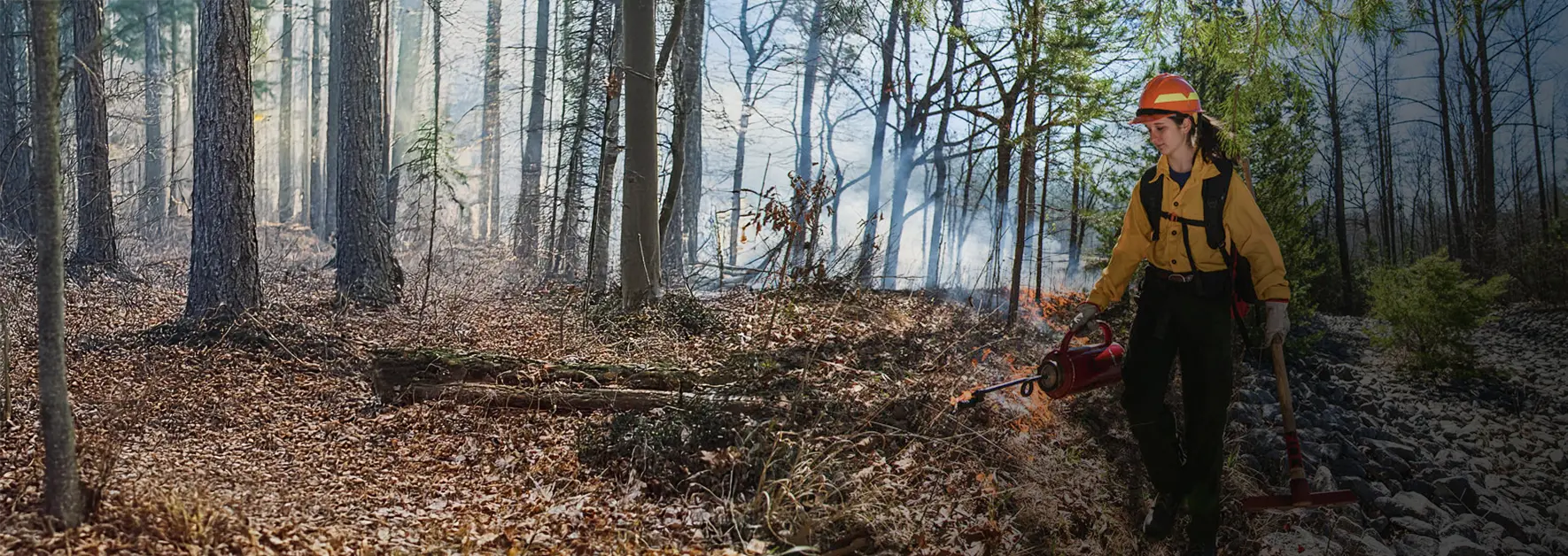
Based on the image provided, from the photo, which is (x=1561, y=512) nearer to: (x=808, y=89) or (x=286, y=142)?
(x=808, y=89)

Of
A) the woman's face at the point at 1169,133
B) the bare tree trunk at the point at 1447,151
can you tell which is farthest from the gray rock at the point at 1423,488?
the bare tree trunk at the point at 1447,151

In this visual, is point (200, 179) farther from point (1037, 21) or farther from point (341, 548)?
Answer: point (1037, 21)

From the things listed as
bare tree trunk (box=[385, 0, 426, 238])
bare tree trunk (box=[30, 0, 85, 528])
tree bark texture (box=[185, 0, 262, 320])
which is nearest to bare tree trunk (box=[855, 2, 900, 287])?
tree bark texture (box=[185, 0, 262, 320])

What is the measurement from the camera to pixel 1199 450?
13.0ft

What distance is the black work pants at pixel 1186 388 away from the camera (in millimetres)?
3826

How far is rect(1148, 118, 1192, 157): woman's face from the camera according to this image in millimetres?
3818

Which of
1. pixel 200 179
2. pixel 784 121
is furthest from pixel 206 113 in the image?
pixel 784 121

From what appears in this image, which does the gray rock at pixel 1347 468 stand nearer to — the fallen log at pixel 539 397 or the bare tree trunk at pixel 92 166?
the fallen log at pixel 539 397

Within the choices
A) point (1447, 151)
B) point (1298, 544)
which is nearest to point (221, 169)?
point (1298, 544)

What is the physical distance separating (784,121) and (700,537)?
842 inches

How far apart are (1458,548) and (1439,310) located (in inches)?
174

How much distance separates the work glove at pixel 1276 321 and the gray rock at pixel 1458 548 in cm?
198

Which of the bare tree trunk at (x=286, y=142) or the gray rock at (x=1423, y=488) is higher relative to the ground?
the bare tree trunk at (x=286, y=142)

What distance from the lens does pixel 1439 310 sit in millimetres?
7996
